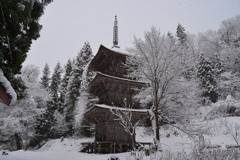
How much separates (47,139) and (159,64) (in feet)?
81.0

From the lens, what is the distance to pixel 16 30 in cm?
694

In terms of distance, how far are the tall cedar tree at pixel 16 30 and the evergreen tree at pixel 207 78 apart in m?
28.0

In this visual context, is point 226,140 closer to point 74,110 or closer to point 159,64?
point 159,64

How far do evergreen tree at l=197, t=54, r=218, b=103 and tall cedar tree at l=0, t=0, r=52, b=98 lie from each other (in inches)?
1103

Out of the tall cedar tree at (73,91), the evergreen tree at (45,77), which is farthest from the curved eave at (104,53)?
the evergreen tree at (45,77)

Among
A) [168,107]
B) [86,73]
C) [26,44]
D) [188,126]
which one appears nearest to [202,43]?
[86,73]

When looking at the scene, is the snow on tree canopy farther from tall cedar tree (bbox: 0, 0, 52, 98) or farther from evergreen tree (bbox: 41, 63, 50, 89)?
evergreen tree (bbox: 41, 63, 50, 89)

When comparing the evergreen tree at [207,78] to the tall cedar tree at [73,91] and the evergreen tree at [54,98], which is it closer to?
the tall cedar tree at [73,91]

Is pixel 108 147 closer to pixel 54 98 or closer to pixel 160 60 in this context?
pixel 160 60

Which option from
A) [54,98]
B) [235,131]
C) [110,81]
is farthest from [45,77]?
[235,131]

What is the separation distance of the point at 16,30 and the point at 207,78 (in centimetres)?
3002

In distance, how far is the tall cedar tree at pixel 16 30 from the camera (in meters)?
6.27

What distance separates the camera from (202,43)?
155 feet

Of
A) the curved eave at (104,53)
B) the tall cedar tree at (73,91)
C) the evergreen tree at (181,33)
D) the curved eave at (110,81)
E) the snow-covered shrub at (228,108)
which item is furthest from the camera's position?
the evergreen tree at (181,33)
